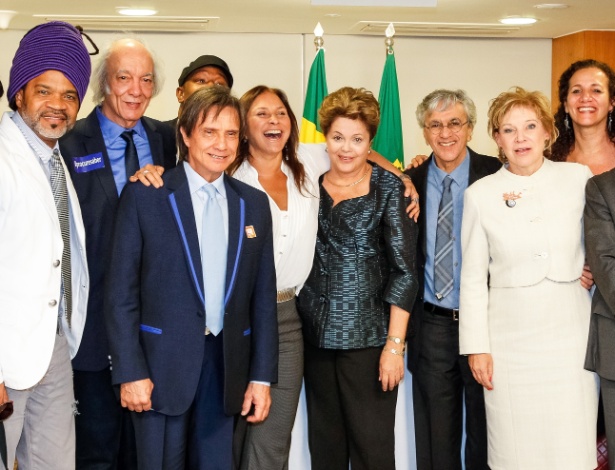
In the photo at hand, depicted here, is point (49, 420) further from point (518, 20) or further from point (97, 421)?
point (518, 20)

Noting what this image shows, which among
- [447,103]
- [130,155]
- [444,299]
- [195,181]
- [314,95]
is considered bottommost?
[444,299]

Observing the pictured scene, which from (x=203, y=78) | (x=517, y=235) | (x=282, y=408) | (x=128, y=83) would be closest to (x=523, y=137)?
(x=517, y=235)

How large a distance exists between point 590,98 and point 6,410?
2620 mm

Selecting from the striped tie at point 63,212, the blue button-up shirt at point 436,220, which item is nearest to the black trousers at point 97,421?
the striped tie at point 63,212

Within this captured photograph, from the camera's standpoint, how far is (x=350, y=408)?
10.4ft

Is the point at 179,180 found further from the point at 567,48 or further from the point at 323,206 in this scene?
the point at 567,48

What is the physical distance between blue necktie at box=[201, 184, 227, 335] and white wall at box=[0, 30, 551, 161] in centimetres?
523

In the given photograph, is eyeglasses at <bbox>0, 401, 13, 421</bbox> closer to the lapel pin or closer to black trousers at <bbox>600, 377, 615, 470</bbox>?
the lapel pin

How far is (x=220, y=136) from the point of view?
269 cm

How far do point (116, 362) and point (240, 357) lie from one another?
420mm

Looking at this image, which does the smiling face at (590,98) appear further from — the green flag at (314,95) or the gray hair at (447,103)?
the green flag at (314,95)

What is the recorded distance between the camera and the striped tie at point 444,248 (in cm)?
329

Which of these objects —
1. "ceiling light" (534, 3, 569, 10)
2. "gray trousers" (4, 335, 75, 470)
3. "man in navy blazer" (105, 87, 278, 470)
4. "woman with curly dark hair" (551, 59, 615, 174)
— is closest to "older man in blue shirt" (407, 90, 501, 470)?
"woman with curly dark hair" (551, 59, 615, 174)

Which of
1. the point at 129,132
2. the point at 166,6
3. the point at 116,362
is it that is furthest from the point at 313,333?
the point at 166,6
